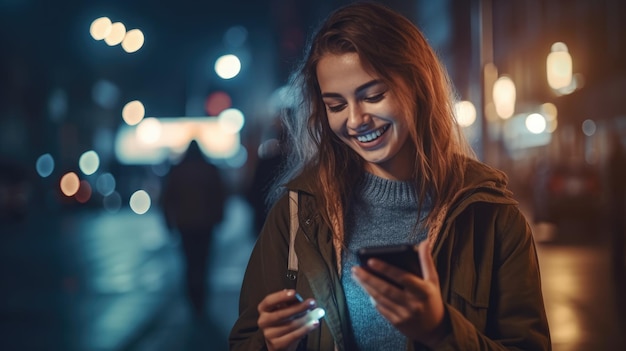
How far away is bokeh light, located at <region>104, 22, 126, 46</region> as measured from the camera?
13734 mm

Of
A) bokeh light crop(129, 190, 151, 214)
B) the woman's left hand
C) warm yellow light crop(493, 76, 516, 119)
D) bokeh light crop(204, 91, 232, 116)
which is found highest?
warm yellow light crop(493, 76, 516, 119)

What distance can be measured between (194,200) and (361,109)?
297 inches

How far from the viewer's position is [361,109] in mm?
2525

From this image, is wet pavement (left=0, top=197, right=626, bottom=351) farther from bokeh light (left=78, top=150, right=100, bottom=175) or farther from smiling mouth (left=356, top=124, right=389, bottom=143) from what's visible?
bokeh light (left=78, top=150, right=100, bottom=175)

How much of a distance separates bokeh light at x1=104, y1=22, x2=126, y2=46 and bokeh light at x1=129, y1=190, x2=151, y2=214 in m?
23.4

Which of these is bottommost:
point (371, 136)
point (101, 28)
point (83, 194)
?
point (83, 194)

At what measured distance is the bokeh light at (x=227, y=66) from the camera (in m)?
11.5

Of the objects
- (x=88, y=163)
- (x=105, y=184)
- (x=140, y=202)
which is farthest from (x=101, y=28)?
(x=88, y=163)

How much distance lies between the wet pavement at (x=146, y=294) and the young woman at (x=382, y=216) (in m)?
5.76

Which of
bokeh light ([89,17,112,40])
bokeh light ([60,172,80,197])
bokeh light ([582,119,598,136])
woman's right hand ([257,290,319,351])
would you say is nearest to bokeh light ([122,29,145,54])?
bokeh light ([89,17,112,40])

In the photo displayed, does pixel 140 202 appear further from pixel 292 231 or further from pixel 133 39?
pixel 292 231

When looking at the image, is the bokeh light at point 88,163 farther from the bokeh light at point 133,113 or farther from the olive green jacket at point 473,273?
the olive green jacket at point 473,273

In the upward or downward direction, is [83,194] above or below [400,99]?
below

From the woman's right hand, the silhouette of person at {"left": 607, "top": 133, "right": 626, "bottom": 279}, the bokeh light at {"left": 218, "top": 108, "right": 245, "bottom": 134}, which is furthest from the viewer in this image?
the silhouette of person at {"left": 607, "top": 133, "right": 626, "bottom": 279}
